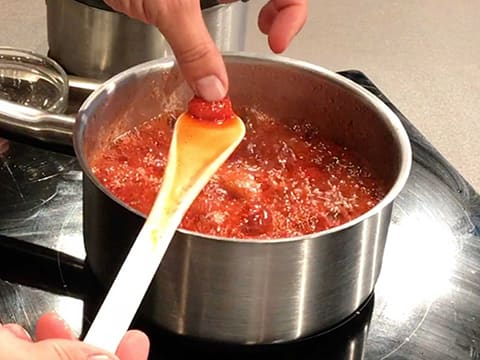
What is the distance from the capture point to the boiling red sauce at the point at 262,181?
66cm

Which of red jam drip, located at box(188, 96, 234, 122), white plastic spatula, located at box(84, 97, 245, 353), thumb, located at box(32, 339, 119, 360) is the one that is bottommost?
white plastic spatula, located at box(84, 97, 245, 353)

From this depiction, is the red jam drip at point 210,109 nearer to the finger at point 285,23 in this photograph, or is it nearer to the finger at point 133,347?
the finger at point 285,23

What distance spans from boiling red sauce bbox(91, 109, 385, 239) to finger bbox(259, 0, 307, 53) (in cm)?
7

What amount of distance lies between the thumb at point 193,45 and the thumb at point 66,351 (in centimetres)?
30

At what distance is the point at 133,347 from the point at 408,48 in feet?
3.27

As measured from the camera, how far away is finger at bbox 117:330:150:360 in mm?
486

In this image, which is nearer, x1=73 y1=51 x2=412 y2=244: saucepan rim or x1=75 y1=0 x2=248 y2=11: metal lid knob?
x1=73 y1=51 x2=412 y2=244: saucepan rim

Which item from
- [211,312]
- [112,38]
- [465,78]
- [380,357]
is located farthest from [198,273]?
[465,78]

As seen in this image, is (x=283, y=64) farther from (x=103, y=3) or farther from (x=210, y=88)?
(x=103, y=3)

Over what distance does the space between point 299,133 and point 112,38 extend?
25 centimetres

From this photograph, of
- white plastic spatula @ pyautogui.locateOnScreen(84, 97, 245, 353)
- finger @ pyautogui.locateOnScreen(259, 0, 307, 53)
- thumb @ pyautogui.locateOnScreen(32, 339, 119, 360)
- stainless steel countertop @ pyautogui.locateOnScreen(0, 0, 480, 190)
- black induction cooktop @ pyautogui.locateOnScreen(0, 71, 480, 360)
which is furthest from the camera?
stainless steel countertop @ pyautogui.locateOnScreen(0, 0, 480, 190)

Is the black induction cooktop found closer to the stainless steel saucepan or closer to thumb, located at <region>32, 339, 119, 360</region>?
the stainless steel saucepan

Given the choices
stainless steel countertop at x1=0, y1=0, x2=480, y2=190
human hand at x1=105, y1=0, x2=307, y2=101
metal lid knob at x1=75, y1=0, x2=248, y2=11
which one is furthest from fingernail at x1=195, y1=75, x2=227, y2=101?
stainless steel countertop at x1=0, y1=0, x2=480, y2=190

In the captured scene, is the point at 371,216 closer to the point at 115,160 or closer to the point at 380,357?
the point at 380,357
